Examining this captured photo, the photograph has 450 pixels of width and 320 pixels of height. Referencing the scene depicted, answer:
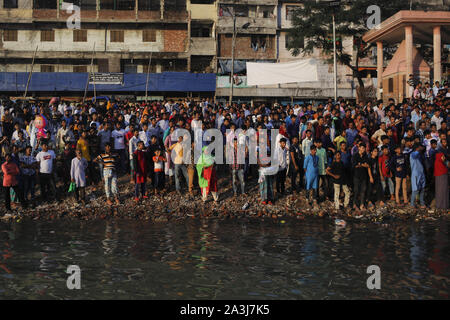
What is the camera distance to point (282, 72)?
131ft

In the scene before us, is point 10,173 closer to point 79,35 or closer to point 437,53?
point 437,53

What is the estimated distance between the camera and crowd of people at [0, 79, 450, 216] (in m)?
16.9

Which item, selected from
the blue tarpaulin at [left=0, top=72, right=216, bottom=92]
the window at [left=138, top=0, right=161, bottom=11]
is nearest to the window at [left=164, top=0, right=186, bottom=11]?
the window at [left=138, top=0, right=161, bottom=11]

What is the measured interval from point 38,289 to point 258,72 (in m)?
32.3

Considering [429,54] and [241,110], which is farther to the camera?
[429,54]

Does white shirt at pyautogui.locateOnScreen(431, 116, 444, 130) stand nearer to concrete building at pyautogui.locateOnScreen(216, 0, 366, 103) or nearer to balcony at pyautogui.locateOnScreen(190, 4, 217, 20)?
concrete building at pyautogui.locateOnScreen(216, 0, 366, 103)

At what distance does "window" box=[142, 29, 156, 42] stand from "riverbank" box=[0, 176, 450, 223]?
106 ft

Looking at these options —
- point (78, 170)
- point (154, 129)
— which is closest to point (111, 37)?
point (154, 129)

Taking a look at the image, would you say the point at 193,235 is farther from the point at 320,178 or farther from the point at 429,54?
the point at 429,54

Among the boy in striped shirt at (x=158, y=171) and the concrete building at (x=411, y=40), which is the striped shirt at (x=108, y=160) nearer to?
the boy in striped shirt at (x=158, y=171)

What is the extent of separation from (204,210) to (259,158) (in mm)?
2370

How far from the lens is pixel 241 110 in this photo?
21422 mm
